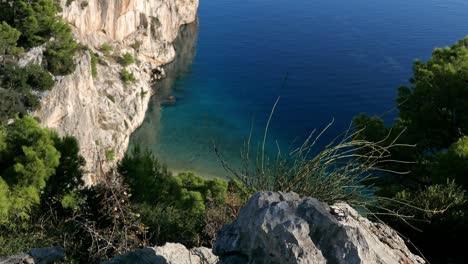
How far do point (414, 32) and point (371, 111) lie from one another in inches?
738

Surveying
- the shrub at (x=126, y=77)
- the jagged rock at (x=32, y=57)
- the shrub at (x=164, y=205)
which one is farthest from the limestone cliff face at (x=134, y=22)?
the shrub at (x=164, y=205)

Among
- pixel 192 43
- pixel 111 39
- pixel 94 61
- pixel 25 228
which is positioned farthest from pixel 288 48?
pixel 25 228

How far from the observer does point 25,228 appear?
30.3ft

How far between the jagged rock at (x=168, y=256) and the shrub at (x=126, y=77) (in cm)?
→ 2962

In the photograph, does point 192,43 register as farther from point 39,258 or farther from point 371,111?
point 39,258

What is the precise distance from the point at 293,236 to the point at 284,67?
134 feet

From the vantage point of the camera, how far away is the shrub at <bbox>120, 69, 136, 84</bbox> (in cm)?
3356

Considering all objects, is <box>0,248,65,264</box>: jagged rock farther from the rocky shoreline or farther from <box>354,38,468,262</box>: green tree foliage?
<box>354,38,468,262</box>: green tree foliage

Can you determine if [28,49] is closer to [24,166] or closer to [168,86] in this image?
[24,166]

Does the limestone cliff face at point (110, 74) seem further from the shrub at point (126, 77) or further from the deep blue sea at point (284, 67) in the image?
the deep blue sea at point (284, 67)

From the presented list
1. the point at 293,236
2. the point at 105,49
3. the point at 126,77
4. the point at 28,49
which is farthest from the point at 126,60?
the point at 293,236

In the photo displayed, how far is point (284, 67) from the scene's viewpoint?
43344 millimetres

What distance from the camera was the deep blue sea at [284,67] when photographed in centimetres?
3206

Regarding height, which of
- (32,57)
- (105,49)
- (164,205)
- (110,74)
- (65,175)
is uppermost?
(32,57)
